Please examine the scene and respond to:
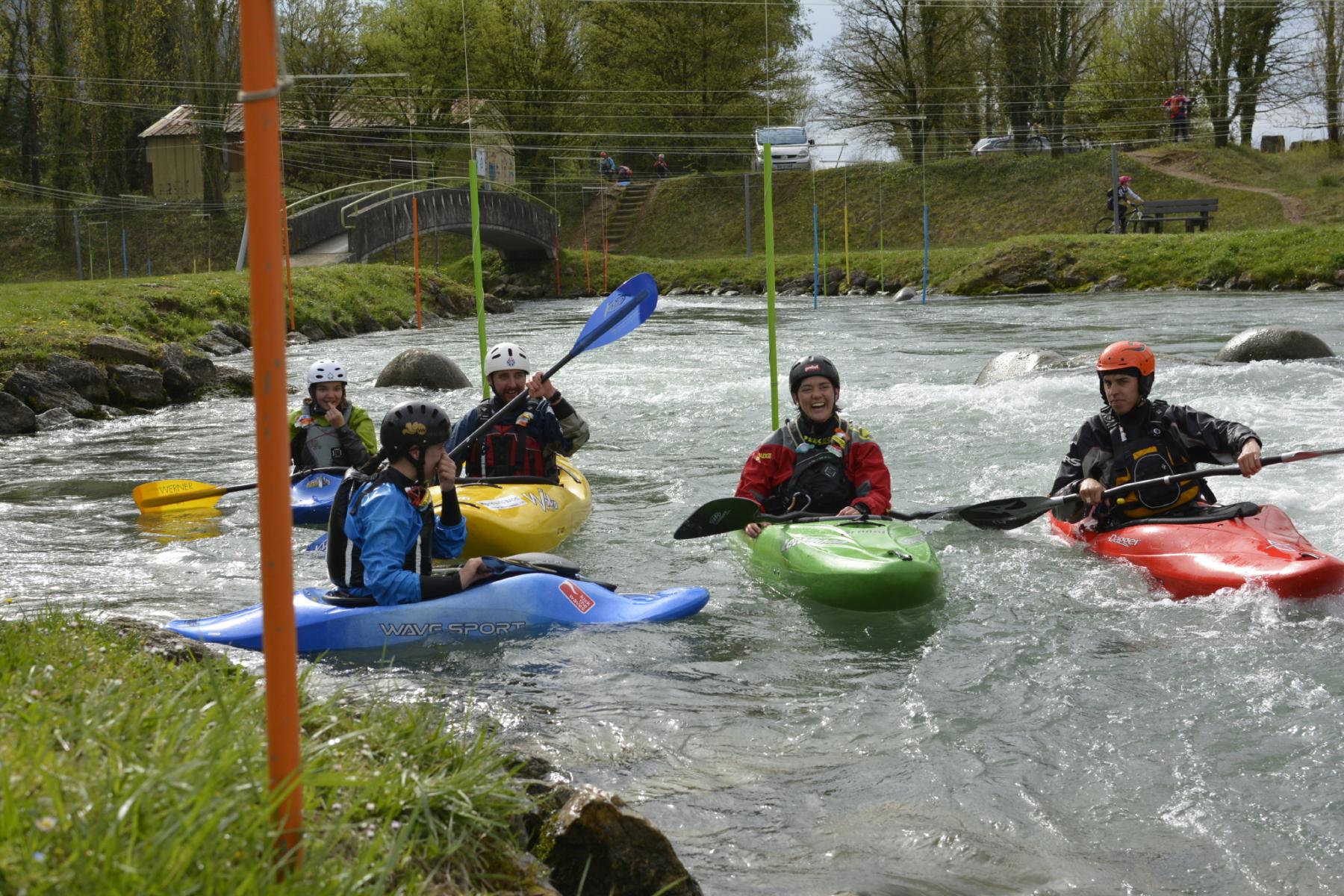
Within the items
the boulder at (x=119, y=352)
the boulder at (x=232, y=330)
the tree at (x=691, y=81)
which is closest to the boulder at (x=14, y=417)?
the boulder at (x=119, y=352)

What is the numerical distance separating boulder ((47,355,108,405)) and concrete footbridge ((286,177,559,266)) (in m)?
12.4

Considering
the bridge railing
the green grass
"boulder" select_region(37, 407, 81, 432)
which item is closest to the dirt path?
the bridge railing

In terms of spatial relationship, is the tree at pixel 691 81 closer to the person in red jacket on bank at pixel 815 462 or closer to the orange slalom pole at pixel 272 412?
the person in red jacket on bank at pixel 815 462

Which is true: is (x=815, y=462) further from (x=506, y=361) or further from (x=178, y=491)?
(x=178, y=491)

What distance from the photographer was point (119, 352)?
13961 millimetres

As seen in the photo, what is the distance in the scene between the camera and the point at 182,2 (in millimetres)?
36125

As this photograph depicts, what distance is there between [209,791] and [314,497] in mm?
6022

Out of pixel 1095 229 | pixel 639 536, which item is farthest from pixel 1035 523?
pixel 1095 229

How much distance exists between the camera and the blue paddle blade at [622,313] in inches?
306

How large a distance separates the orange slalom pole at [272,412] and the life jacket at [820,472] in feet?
15.5

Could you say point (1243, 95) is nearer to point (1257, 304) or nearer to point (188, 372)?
point (1257, 304)

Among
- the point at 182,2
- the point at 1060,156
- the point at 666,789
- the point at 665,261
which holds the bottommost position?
the point at 666,789

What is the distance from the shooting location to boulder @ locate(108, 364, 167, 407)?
13484 mm

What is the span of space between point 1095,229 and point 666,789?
3222 cm
